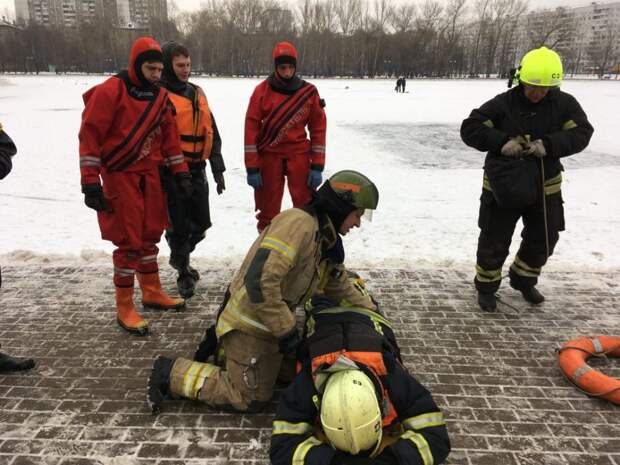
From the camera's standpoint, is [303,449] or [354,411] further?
[303,449]

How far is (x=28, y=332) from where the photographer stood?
4.03 m

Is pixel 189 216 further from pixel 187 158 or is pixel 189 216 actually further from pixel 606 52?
pixel 606 52

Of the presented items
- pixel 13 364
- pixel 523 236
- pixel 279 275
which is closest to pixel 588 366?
pixel 523 236

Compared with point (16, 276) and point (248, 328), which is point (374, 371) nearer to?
point (248, 328)

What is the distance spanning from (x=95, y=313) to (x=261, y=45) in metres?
79.8

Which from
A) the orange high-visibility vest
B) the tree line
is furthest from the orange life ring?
the tree line

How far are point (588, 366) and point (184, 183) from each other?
11.3 ft

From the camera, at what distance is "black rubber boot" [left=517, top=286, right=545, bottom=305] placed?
4.56 metres

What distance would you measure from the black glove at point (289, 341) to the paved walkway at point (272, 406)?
1.83 ft

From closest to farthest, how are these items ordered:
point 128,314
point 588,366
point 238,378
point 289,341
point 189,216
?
point 289,341 → point 238,378 → point 588,366 → point 128,314 → point 189,216

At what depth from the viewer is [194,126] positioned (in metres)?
4.52

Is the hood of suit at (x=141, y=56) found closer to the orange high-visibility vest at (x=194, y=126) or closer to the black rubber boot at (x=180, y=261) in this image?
the orange high-visibility vest at (x=194, y=126)

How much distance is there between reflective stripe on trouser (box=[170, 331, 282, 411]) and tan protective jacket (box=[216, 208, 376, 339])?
3.7 inches

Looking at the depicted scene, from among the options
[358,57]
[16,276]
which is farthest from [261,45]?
[16,276]
